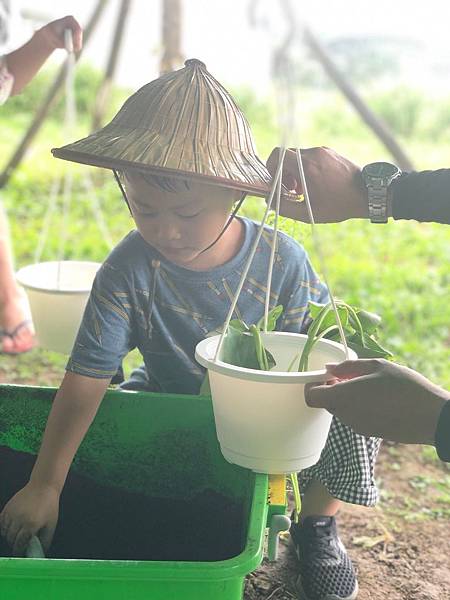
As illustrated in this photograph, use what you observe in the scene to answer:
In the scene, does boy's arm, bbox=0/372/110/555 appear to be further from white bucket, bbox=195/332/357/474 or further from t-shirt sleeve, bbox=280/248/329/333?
t-shirt sleeve, bbox=280/248/329/333

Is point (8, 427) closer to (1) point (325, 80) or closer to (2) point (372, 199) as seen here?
(2) point (372, 199)

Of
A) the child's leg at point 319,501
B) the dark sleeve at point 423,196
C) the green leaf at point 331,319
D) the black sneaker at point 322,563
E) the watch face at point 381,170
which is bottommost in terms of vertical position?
the black sneaker at point 322,563

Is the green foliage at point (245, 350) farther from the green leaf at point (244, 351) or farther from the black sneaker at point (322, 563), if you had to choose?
the black sneaker at point (322, 563)

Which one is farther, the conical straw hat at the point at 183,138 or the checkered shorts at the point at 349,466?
the checkered shorts at the point at 349,466

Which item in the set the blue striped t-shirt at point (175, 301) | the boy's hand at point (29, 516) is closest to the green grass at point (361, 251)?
the blue striped t-shirt at point (175, 301)

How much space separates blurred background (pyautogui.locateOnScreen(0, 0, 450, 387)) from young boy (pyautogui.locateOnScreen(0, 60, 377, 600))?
0.13 metres

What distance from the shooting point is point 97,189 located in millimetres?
5031

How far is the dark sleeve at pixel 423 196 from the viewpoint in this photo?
1657 millimetres

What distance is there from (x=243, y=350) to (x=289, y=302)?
1.33 feet

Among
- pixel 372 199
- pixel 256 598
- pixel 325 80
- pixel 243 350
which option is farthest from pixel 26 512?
pixel 325 80

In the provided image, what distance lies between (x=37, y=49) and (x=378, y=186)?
1119 mm

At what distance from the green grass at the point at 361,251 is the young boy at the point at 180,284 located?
0.20 m

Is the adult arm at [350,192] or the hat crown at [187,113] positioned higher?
the hat crown at [187,113]

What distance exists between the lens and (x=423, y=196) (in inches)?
65.7
